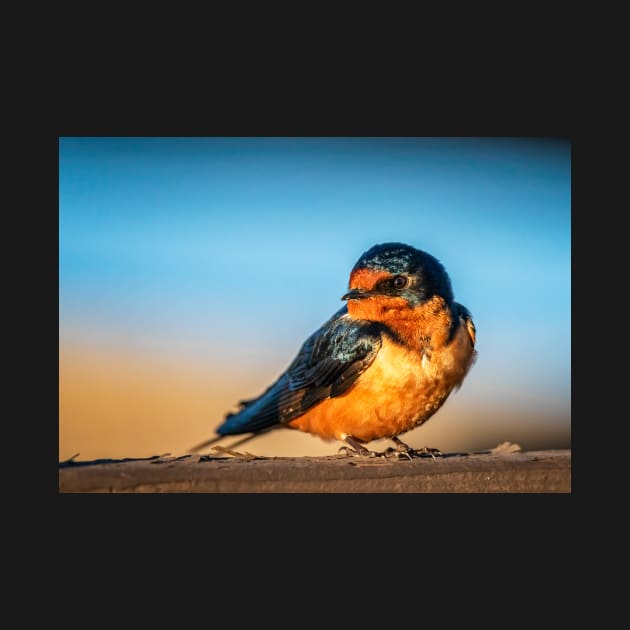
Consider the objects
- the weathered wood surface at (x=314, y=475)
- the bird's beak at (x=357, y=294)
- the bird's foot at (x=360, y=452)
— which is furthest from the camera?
the bird's foot at (x=360, y=452)

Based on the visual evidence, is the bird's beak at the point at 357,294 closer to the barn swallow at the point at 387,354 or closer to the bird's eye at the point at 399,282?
the barn swallow at the point at 387,354

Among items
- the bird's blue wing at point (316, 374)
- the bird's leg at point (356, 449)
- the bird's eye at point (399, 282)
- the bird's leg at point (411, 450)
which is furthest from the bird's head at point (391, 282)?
the bird's leg at point (411, 450)

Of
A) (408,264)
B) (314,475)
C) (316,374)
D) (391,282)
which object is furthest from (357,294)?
(314,475)

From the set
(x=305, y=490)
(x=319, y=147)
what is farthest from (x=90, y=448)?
(x=319, y=147)

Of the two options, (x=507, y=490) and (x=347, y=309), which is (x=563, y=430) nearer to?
(x=507, y=490)

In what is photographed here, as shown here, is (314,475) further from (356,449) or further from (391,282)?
(391,282)

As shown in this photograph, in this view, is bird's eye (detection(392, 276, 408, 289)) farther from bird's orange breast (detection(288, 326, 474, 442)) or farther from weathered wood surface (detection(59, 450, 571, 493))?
weathered wood surface (detection(59, 450, 571, 493))

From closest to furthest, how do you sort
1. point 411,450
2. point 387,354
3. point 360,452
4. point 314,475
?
point 314,475 → point 387,354 → point 360,452 → point 411,450
